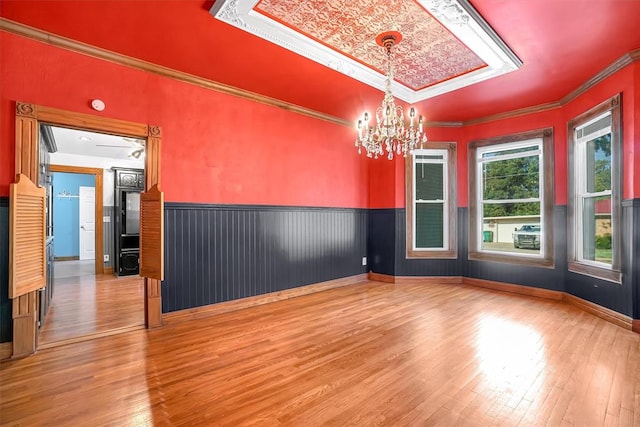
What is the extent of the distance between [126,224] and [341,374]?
6.10 metres

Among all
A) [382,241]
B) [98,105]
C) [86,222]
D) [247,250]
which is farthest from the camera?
[86,222]

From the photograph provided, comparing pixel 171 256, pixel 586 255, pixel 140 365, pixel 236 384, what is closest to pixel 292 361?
pixel 236 384

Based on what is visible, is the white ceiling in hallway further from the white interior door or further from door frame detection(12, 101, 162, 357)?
the white interior door

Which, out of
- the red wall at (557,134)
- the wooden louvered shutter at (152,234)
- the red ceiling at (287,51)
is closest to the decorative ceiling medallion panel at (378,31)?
the red ceiling at (287,51)

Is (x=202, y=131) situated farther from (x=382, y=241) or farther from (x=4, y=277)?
(x=382, y=241)

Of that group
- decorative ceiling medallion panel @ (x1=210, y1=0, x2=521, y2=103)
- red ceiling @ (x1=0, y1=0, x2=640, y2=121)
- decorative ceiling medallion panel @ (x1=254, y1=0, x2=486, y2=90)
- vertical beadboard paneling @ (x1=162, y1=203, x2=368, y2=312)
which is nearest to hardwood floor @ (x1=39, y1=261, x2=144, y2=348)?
vertical beadboard paneling @ (x1=162, y1=203, x2=368, y2=312)

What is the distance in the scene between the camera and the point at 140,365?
2480mm

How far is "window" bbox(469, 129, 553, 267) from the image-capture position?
4.66m

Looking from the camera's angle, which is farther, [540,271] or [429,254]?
[429,254]

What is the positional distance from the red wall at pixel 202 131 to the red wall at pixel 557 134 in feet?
2.09

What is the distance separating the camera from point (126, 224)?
6520mm

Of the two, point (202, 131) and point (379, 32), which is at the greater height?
point (379, 32)

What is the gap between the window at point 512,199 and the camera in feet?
15.3

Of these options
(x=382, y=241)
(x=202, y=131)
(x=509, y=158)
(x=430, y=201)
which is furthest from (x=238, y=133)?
(x=509, y=158)
